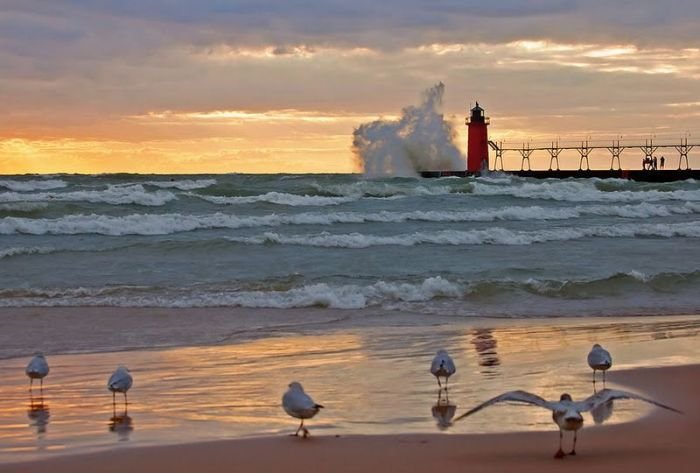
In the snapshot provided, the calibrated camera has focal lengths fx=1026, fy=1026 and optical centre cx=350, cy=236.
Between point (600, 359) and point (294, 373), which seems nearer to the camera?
point (600, 359)

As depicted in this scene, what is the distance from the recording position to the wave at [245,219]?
80.2 feet

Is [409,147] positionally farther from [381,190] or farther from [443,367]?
[443,367]

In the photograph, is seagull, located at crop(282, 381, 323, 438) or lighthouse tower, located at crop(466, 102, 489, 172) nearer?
seagull, located at crop(282, 381, 323, 438)

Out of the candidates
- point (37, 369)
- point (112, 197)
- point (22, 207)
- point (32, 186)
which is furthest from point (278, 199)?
point (37, 369)

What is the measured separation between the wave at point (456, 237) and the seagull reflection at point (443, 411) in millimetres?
13687

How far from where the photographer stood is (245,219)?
2677cm

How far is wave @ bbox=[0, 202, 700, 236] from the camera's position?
2445 centimetres

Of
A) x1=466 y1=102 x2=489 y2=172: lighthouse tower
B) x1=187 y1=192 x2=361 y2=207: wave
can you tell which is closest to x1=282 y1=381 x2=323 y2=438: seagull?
x1=187 y1=192 x2=361 y2=207: wave

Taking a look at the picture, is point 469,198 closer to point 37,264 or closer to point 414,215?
point 414,215

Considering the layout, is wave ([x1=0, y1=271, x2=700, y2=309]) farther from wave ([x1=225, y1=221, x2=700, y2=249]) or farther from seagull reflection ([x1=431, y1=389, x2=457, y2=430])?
seagull reflection ([x1=431, y1=389, x2=457, y2=430])

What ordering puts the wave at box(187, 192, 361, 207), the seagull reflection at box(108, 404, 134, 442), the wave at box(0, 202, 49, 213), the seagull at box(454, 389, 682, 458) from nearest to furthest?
the seagull at box(454, 389, 682, 458) → the seagull reflection at box(108, 404, 134, 442) → the wave at box(0, 202, 49, 213) → the wave at box(187, 192, 361, 207)

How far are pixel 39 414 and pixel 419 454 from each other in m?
2.93

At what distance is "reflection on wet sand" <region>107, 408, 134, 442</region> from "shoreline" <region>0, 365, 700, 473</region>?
43cm

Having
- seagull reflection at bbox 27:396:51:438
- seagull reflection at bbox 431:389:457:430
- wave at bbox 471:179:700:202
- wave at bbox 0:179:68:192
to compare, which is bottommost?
seagull reflection at bbox 27:396:51:438
